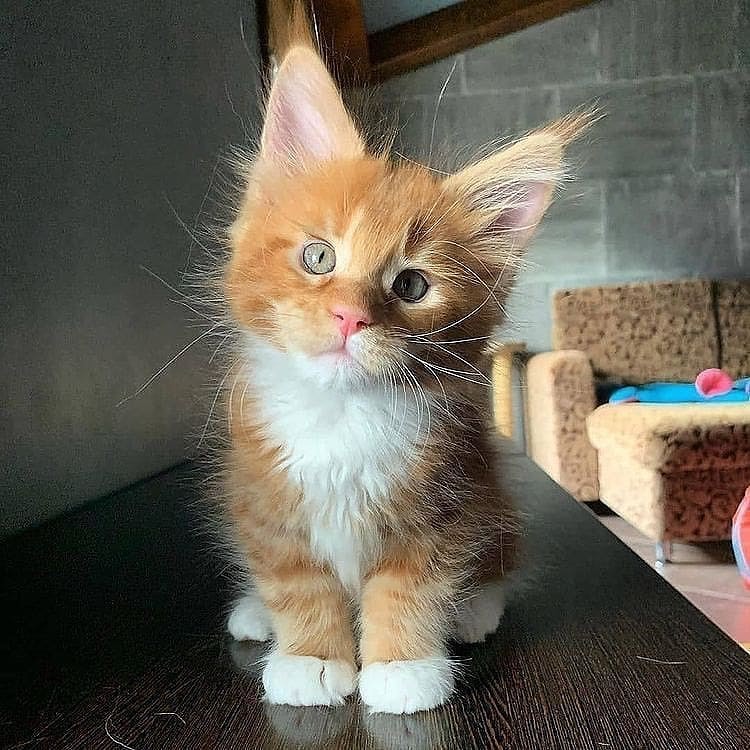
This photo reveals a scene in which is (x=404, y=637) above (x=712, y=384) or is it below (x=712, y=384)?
above

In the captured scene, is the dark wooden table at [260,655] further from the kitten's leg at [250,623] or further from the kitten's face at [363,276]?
the kitten's face at [363,276]

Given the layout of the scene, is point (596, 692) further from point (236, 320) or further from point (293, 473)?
point (236, 320)

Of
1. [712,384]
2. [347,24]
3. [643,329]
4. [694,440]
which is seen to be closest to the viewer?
[694,440]

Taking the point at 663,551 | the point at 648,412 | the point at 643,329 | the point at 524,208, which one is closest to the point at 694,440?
the point at 648,412

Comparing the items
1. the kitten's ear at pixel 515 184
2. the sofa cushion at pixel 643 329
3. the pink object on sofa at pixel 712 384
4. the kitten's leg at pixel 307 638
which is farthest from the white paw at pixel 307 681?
the sofa cushion at pixel 643 329

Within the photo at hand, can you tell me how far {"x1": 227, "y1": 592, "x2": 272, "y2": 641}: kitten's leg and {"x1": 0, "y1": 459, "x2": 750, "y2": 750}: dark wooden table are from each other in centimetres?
1

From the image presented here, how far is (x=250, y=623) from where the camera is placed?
0.62m

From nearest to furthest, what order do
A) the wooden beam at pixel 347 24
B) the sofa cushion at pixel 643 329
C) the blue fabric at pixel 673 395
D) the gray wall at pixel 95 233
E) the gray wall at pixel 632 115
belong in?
the gray wall at pixel 95 233 < the wooden beam at pixel 347 24 < the blue fabric at pixel 673 395 < the sofa cushion at pixel 643 329 < the gray wall at pixel 632 115

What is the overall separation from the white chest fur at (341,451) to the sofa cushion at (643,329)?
8.37 ft

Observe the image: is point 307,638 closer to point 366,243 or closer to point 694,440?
point 366,243

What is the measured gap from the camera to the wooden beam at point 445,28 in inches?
119

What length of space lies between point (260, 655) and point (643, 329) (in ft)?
8.85

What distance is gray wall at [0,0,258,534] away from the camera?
2.66 feet

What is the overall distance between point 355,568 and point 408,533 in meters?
0.05
